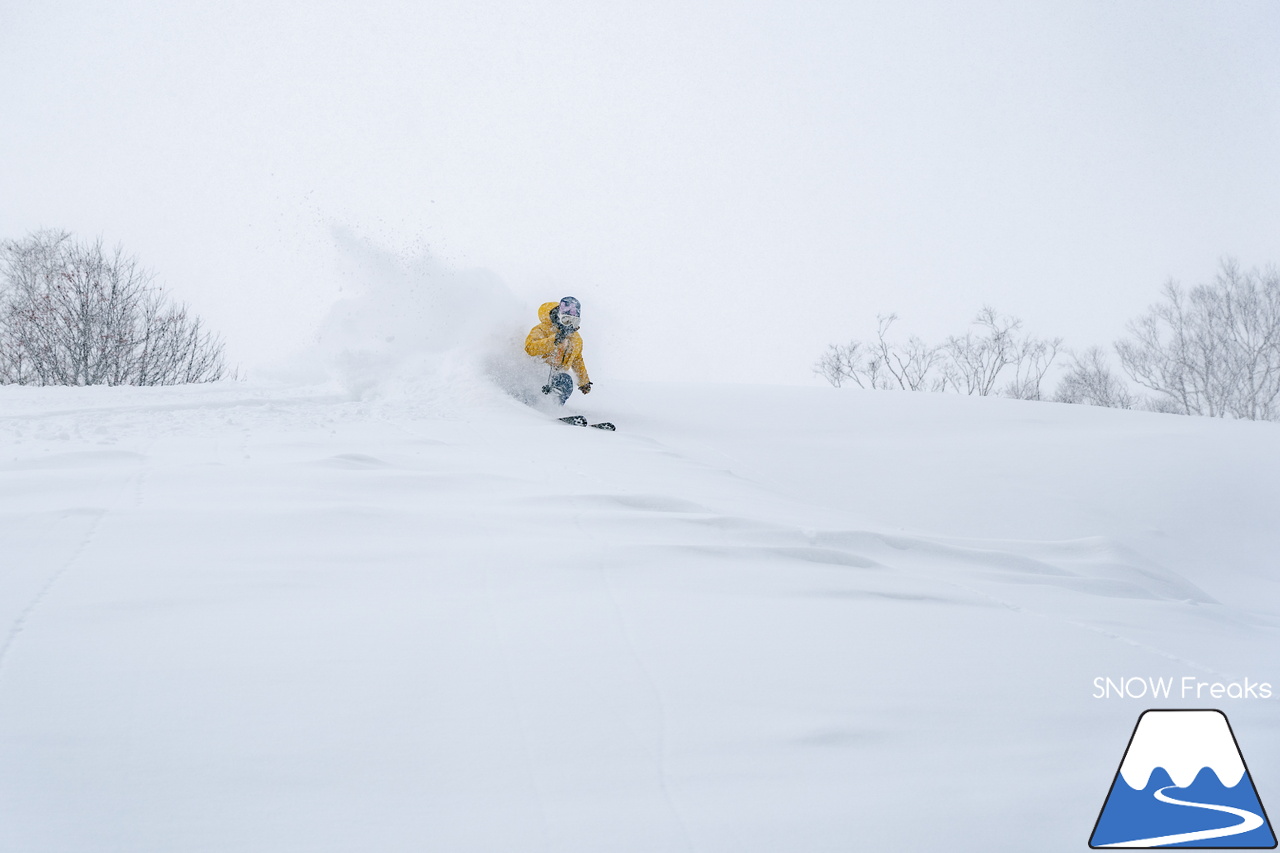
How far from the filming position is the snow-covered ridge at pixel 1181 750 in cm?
145

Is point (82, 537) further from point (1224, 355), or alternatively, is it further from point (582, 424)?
point (1224, 355)

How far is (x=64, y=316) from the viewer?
17.5 metres

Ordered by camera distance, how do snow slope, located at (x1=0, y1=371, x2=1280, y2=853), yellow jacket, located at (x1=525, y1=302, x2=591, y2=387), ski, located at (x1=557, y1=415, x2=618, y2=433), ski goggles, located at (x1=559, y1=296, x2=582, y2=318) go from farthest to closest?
yellow jacket, located at (x1=525, y1=302, x2=591, y2=387), ski goggles, located at (x1=559, y1=296, x2=582, y2=318), ski, located at (x1=557, y1=415, x2=618, y2=433), snow slope, located at (x1=0, y1=371, x2=1280, y2=853)

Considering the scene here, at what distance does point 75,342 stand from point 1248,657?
22558 mm

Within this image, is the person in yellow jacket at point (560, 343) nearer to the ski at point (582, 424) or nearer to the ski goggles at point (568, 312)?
the ski goggles at point (568, 312)

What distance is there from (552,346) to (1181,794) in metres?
6.67

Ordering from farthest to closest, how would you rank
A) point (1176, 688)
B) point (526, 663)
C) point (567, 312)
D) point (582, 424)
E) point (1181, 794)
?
1. point (567, 312)
2. point (582, 424)
3. point (1176, 688)
4. point (526, 663)
5. point (1181, 794)

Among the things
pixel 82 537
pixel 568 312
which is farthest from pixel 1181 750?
pixel 568 312

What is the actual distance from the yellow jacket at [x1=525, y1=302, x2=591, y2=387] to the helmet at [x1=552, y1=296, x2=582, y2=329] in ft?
0.31

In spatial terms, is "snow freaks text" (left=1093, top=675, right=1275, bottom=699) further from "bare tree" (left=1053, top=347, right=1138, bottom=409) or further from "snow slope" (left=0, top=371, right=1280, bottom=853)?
"bare tree" (left=1053, top=347, right=1138, bottom=409)

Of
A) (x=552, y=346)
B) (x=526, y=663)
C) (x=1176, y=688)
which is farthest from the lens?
(x=552, y=346)

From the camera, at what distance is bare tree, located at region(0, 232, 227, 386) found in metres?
17.2

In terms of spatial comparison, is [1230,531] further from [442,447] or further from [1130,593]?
[442,447]

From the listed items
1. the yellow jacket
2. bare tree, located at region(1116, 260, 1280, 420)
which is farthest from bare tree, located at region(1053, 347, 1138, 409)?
the yellow jacket
